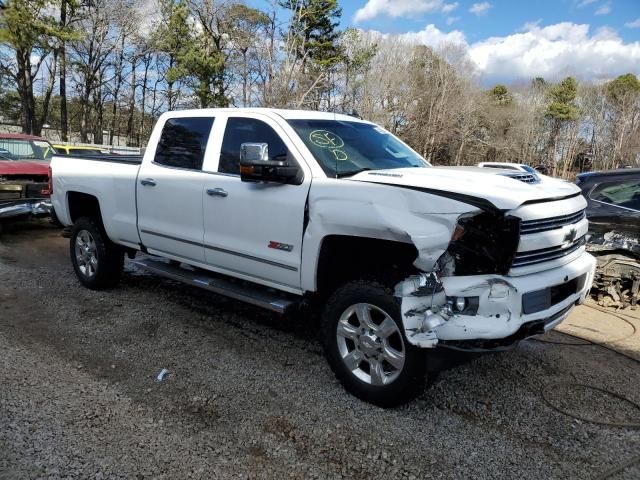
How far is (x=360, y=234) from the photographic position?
332 cm

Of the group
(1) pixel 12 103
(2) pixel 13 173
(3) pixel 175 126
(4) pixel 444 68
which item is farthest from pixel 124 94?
(3) pixel 175 126

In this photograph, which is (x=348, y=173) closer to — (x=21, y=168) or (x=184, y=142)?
(x=184, y=142)

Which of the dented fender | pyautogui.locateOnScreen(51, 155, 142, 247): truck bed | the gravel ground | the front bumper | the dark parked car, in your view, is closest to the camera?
the gravel ground

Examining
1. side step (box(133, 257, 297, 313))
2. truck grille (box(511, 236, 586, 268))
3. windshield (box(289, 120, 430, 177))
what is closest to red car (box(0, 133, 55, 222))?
side step (box(133, 257, 297, 313))

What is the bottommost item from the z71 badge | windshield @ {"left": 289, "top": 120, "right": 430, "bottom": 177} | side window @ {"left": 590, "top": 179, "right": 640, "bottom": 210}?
the z71 badge

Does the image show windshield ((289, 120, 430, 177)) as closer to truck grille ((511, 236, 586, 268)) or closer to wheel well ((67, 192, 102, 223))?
truck grille ((511, 236, 586, 268))

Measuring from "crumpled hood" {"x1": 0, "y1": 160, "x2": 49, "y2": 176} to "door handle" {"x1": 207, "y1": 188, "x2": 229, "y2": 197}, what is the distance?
6397mm

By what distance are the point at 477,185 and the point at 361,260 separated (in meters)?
0.93

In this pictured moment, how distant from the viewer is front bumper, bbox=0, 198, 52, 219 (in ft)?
28.3

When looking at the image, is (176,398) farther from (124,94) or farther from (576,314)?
(124,94)

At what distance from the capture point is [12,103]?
49812 mm

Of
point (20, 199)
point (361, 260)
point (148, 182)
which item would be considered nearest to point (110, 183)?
point (148, 182)

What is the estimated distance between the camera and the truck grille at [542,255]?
10.2 feet

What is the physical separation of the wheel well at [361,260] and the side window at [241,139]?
922 millimetres
